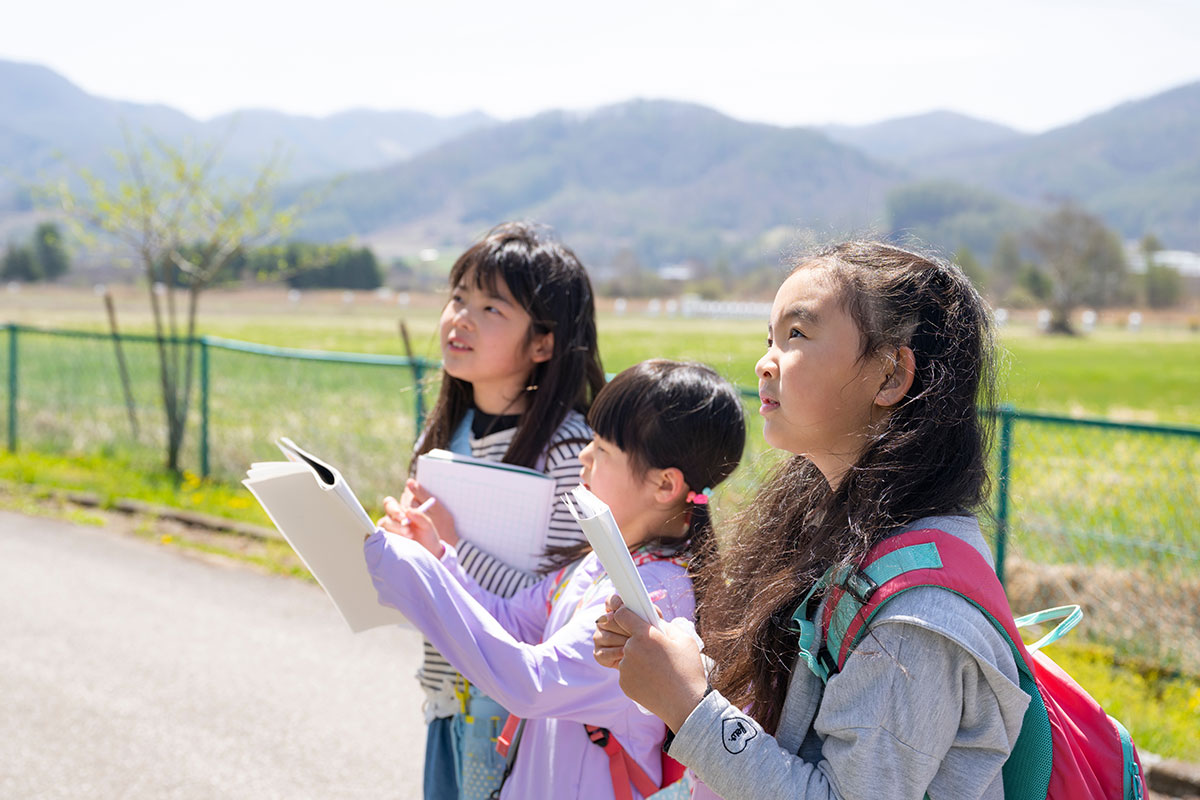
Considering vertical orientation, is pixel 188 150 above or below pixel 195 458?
above

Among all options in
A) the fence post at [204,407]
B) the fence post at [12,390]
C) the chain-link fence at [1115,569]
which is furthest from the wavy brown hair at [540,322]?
the fence post at [12,390]

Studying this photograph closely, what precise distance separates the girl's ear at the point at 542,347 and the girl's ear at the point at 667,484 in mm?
638

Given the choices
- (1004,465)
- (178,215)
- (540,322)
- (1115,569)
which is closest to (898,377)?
(540,322)

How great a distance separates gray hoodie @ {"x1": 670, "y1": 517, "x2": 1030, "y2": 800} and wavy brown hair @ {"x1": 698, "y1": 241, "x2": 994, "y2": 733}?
114 millimetres

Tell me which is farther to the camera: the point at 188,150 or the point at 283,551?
the point at 188,150

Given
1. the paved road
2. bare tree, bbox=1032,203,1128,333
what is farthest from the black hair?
bare tree, bbox=1032,203,1128,333

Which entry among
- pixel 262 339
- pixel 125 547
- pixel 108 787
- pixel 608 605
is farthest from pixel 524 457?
pixel 262 339

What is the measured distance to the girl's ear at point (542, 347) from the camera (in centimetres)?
240

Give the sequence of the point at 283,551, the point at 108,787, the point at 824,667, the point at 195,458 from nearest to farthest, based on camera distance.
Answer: the point at 824,667 < the point at 108,787 < the point at 283,551 < the point at 195,458

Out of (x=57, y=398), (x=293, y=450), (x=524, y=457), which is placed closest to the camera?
(x=293, y=450)

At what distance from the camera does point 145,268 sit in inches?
385

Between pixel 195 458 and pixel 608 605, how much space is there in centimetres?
763

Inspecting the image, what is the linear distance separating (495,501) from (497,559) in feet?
0.41

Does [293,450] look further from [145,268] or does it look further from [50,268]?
[50,268]
